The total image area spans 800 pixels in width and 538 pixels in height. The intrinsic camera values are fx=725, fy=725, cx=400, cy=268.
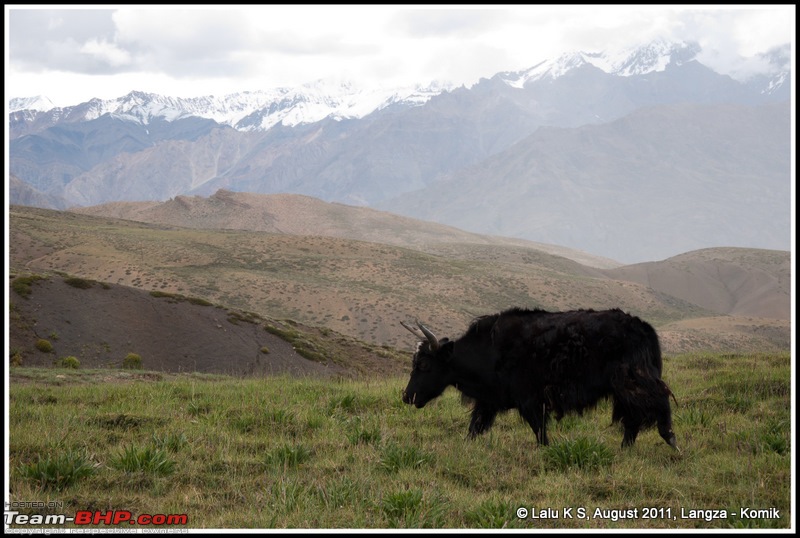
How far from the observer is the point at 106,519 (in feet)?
21.0

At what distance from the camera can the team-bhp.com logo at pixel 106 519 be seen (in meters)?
6.20

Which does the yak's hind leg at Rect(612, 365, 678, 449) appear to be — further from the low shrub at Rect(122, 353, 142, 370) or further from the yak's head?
the low shrub at Rect(122, 353, 142, 370)

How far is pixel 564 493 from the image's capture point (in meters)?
7.09

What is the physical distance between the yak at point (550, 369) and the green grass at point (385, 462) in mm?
432

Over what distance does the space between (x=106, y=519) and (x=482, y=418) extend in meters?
5.16

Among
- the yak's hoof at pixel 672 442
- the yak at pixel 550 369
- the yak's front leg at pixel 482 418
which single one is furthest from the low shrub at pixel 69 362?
the yak's hoof at pixel 672 442

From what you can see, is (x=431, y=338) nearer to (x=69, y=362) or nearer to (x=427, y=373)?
(x=427, y=373)

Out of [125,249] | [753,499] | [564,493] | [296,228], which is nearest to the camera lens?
[753,499]

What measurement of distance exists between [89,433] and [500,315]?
18.8 feet

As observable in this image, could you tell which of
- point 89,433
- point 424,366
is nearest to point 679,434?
point 424,366

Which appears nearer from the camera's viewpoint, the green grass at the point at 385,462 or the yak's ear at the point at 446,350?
the green grass at the point at 385,462

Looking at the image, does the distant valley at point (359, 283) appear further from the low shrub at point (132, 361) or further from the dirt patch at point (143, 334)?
the low shrub at point (132, 361)

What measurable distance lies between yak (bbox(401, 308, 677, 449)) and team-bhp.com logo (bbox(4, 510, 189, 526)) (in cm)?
447

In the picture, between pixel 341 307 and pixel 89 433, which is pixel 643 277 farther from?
pixel 89 433
